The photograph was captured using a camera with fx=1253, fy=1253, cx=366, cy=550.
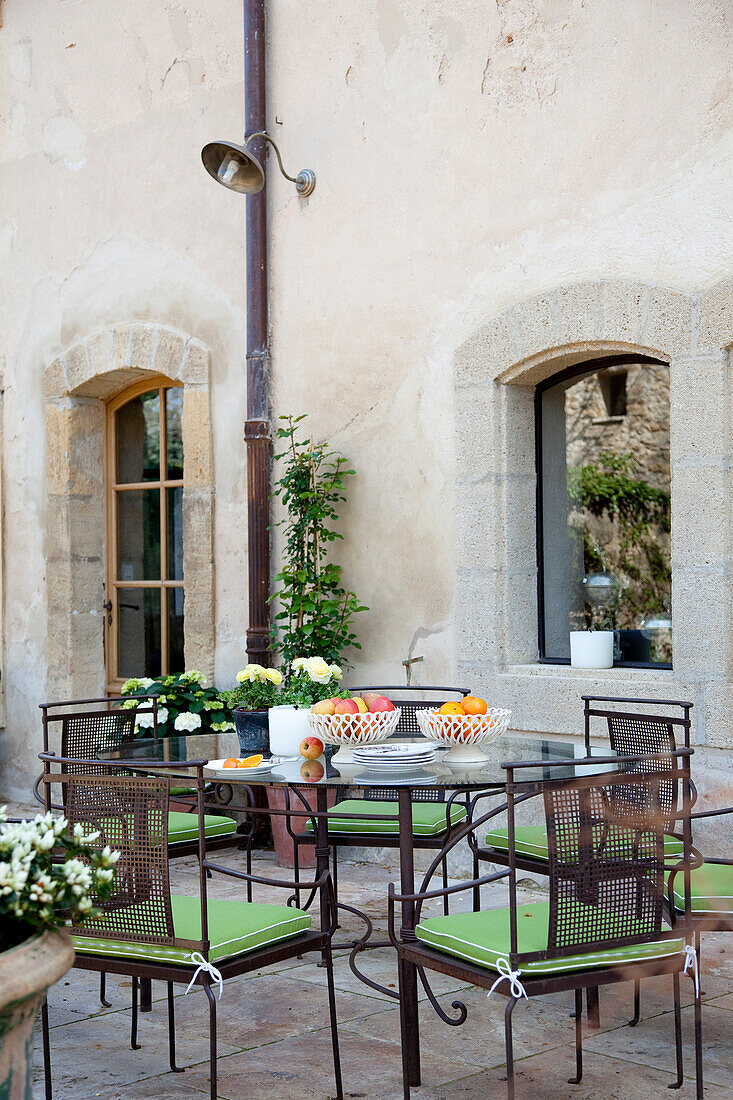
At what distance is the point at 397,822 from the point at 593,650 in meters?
1.29

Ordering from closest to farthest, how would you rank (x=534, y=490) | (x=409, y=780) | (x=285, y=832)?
1. (x=409, y=780)
2. (x=534, y=490)
3. (x=285, y=832)

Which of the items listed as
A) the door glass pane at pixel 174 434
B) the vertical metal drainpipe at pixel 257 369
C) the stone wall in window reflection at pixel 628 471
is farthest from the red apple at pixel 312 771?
the stone wall in window reflection at pixel 628 471

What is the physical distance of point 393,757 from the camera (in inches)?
118

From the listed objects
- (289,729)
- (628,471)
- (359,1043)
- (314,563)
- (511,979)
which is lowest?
(359,1043)

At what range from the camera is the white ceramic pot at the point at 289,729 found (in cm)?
339

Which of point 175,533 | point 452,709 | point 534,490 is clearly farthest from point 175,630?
point 452,709

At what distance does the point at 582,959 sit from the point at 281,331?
3792 millimetres

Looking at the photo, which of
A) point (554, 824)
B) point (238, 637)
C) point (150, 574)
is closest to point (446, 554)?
point (238, 637)

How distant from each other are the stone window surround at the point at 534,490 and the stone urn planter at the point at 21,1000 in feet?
9.68

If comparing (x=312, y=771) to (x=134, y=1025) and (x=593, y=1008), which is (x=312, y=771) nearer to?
(x=134, y=1025)

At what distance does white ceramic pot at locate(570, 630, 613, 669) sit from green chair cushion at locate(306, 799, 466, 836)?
1054mm

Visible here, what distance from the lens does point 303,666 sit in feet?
11.4

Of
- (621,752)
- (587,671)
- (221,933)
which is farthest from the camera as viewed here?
(587,671)

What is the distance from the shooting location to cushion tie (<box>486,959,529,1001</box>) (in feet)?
8.02
